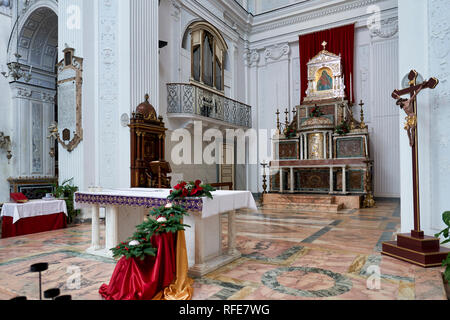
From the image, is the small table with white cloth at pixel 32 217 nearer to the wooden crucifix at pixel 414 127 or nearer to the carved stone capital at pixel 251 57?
the wooden crucifix at pixel 414 127

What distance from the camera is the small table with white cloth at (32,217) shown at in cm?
573

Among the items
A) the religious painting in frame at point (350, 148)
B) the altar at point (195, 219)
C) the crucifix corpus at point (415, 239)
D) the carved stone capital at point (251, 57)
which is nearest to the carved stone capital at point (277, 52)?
the carved stone capital at point (251, 57)

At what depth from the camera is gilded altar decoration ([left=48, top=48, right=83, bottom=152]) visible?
292 inches

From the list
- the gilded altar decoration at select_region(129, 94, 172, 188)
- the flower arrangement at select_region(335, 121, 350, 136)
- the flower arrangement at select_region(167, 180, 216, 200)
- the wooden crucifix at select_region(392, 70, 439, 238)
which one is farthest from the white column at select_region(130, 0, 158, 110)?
the flower arrangement at select_region(335, 121, 350, 136)

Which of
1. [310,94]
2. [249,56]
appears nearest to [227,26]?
[249,56]

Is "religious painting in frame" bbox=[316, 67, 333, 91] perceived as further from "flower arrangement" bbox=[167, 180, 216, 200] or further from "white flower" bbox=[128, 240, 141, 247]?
"white flower" bbox=[128, 240, 141, 247]

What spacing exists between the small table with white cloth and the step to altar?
Result: 5986mm

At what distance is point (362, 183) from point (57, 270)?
8839 millimetres

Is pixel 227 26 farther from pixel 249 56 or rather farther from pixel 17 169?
pixel 17 169

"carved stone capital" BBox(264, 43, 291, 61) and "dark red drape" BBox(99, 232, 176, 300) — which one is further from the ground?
"carved stone capital" BBox(264, 43, 291, 61)

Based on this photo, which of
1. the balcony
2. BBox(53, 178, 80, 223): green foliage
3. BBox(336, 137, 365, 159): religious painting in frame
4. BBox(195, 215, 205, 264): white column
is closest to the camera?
BBox(195, 215, 205, 264): white column

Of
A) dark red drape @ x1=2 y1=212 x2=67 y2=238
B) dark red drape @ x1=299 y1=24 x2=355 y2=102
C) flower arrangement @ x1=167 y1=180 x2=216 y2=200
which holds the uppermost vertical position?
dark red drape @ x1=299 y1=24 x2=355 y2=102

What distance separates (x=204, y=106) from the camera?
34.7 ft

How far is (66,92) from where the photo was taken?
7648 mm
